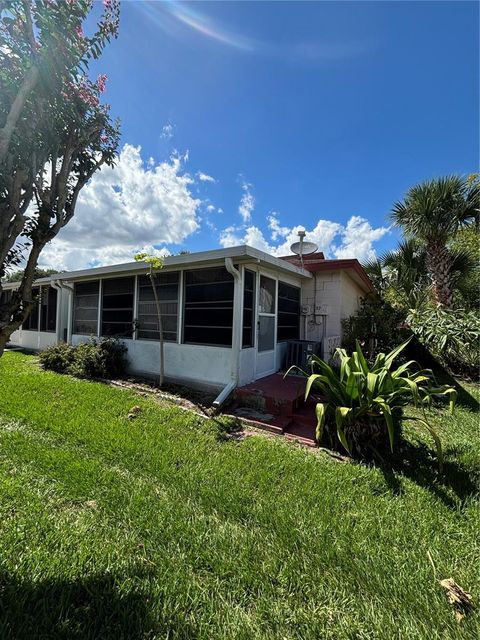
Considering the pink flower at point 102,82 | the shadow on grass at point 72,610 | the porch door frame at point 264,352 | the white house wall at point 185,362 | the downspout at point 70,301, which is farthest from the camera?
the downspout at point 70,301

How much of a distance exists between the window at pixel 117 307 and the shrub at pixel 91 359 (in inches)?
14.5

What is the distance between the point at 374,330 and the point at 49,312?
39.3 feet

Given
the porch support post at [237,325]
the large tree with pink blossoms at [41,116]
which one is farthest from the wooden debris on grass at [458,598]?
the porch support post at [237,325]

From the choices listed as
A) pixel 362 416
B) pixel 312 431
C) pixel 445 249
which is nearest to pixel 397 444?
pixel 362 416

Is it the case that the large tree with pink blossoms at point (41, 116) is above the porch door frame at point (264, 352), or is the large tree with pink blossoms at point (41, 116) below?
above

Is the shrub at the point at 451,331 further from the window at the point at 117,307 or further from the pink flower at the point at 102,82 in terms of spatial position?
the pink flower at the point at 102,82

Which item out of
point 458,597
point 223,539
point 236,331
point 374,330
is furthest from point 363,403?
point 374,330

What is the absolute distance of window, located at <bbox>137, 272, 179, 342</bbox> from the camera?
709 cm

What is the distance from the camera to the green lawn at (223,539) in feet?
5.49

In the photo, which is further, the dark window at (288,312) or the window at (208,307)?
the dark window at (288,312)

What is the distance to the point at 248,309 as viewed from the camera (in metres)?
6.24

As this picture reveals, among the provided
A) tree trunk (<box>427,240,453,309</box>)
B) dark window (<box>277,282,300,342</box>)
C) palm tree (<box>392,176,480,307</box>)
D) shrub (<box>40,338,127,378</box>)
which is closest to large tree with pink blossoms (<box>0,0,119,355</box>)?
dark window (<box>277,282,300,342</box>)

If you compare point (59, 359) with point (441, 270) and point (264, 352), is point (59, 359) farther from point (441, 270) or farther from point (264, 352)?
point (441, 270)

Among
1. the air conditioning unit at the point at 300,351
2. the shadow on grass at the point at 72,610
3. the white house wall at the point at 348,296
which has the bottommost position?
the shadow on grass at the point at 72,610
